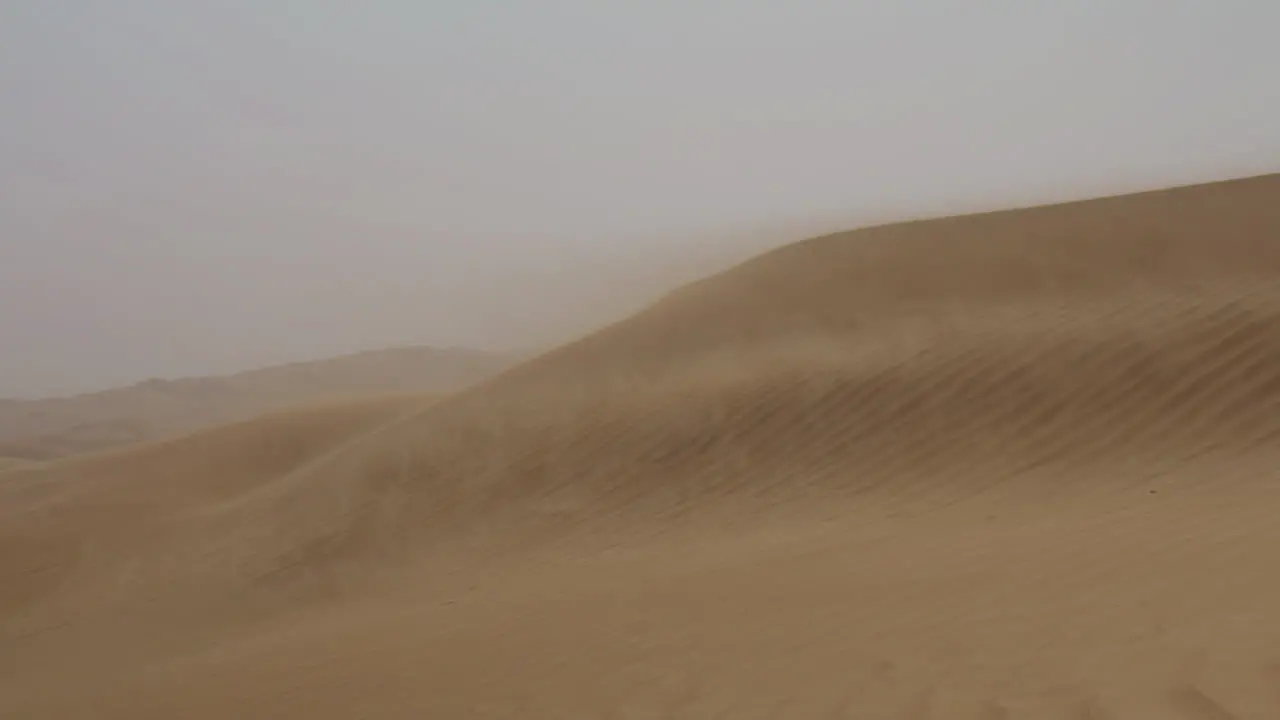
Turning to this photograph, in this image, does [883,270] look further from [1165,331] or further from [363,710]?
[363,710]

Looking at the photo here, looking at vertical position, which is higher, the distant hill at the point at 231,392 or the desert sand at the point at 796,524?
the distant hill at the point at 231,392

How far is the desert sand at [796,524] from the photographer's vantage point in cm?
356

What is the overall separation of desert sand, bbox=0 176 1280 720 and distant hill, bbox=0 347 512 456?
30.6 metres

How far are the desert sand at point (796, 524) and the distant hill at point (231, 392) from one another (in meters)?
30.6

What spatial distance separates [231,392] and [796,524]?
5533cm

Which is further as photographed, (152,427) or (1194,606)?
(152,427)

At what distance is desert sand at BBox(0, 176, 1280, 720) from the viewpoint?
11.7 feet

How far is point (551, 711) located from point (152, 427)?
138ft

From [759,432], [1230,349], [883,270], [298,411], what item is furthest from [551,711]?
[298,411]

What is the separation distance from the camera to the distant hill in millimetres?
43000

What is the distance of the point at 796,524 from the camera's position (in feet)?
21.1

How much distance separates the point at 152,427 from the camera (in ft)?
133

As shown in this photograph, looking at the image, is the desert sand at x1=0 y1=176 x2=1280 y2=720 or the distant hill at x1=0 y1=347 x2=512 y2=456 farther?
the distant hill at x1=0 y1=347 x2=512 y2=456

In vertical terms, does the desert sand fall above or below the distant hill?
below
